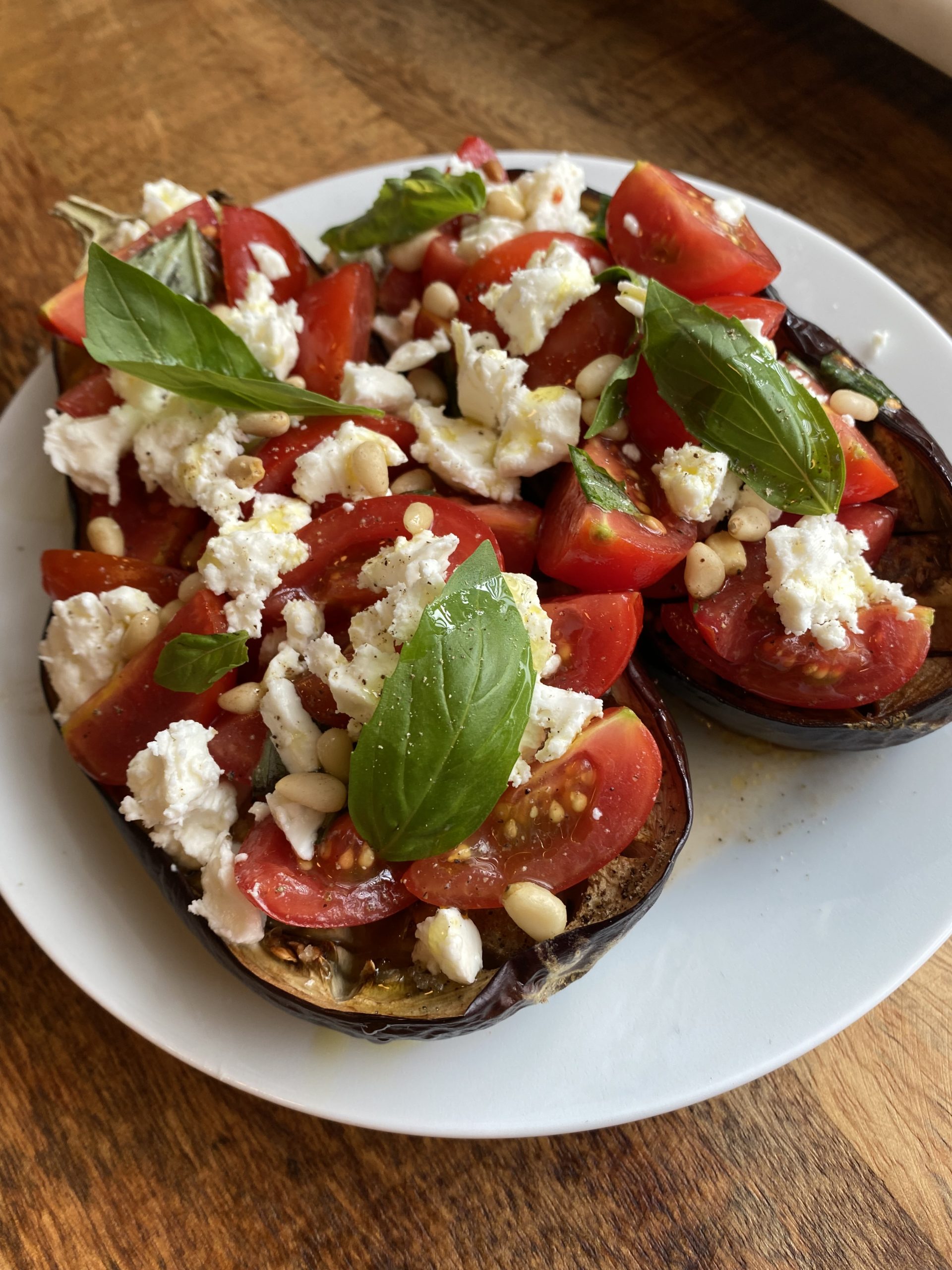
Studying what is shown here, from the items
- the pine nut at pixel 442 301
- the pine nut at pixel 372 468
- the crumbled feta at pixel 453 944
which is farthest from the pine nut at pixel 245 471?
the crumbled feta at pixel 453 944

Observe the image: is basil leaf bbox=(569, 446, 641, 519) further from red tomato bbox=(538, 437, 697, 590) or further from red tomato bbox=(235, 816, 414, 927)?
red tomato bbox=(235, 816, 414, 927)

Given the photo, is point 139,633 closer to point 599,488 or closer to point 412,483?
point 412,483

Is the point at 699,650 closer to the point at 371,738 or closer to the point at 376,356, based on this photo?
the point at 371,738

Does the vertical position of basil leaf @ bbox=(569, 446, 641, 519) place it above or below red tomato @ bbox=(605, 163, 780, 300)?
below

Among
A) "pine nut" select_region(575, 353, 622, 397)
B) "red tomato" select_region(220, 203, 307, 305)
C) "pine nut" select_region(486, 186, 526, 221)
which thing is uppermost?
"pine nut" select_region(486, 186, 526, 221)

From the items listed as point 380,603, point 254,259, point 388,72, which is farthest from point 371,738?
point 388,72

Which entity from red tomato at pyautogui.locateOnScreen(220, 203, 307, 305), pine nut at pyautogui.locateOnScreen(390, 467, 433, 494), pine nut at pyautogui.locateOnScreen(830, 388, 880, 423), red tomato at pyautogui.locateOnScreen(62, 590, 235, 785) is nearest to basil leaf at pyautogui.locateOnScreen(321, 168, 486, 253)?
red tomato at pyautogui.locateOnScreen(220, 203, 307, 305)

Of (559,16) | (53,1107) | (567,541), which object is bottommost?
(53,1107)
